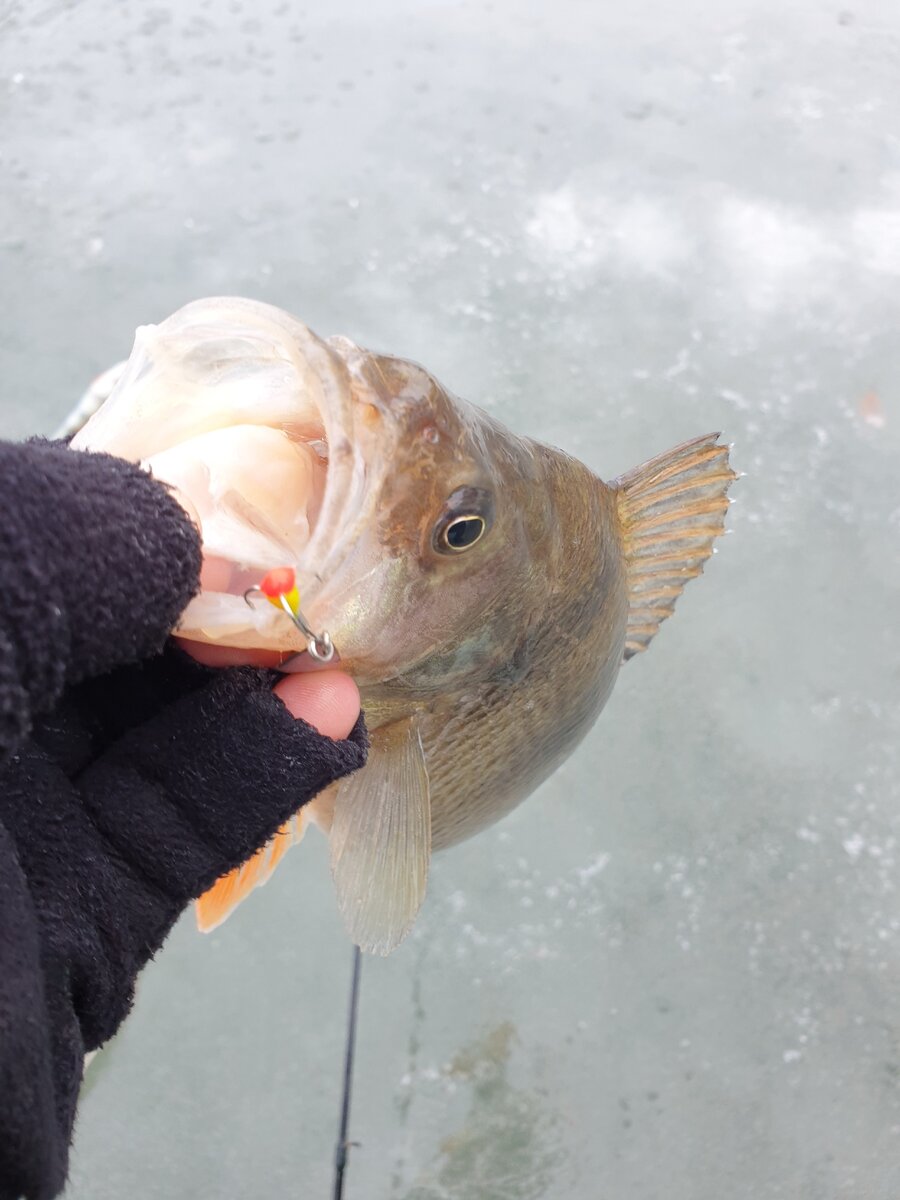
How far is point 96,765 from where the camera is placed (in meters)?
1.29

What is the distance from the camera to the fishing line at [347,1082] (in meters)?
2.10

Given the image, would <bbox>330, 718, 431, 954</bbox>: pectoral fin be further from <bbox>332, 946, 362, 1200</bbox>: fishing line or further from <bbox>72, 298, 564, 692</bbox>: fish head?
<bbox>332, 946, 362, 1200</bbox>: fishing line

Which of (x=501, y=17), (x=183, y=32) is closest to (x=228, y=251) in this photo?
(x=183, y=32)

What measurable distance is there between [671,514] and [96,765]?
123 cm

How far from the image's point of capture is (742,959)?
264 cm

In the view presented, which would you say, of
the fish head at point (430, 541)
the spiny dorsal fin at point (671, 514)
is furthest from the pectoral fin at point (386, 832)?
the spiny dorsal fin at point (671, 514)

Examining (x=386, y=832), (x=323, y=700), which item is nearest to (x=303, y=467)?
(x=323, y=700)

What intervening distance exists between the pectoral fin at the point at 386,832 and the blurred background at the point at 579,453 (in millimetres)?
1052

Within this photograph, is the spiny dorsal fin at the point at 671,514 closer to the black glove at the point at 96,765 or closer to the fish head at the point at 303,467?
the fish head at the point at 303,467

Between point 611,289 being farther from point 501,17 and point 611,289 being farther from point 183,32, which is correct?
point 183,32

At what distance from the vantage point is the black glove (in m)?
0.96

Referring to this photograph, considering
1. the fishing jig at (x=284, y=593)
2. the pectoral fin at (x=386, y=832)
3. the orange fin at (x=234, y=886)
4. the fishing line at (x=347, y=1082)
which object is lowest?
the fishing line at (x=347, y=1082)

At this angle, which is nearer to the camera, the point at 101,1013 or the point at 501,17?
the point at 101,1013

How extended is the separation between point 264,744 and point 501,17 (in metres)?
4.99
